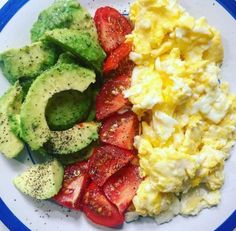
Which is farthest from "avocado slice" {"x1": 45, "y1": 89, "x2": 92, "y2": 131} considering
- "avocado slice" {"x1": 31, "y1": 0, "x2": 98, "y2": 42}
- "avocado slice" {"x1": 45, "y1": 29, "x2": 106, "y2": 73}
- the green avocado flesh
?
"avocado slice" {"x1": 31, "y1": 0, "x2": 98, "y2": 42}

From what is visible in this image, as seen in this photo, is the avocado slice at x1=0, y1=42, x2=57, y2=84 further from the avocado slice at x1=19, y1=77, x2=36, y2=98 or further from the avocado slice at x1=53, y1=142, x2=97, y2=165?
the avocado slice at x1=53, y1=142, x2=97, y2=165

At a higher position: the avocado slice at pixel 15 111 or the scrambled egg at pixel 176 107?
the scrambled egg at pixel 176 107

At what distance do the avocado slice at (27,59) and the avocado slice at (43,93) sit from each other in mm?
93

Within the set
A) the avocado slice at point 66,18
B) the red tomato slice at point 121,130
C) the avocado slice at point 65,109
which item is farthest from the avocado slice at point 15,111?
the red tomato slice at point 121,130

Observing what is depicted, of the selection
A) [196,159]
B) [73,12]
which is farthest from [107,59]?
[196,159]

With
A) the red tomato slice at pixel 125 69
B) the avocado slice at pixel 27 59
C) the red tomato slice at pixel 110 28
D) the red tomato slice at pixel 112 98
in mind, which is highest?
the red tomato slice at pixel 110 28

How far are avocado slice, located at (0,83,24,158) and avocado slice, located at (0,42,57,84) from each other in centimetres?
6

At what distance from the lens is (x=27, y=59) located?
2352 mm

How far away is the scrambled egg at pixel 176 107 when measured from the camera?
88.2 inches

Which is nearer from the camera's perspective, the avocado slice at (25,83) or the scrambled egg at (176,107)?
the scrambled egg at (176,107)

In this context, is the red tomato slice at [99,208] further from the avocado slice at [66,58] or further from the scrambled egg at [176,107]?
the avocado slice at [66,58]

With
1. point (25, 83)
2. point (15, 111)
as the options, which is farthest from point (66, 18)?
point (15, 111)

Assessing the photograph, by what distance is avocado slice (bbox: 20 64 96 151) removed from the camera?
226 centimetres

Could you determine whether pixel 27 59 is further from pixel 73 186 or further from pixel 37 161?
pixel 73 186
